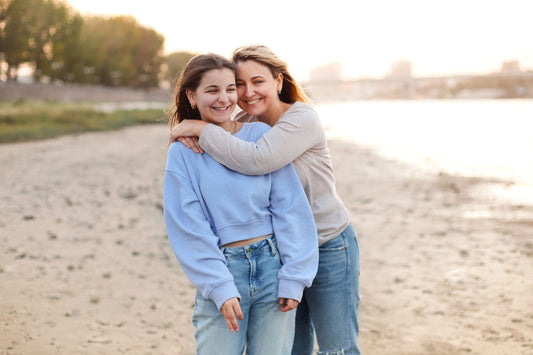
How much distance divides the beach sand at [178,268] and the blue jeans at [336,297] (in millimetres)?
1901

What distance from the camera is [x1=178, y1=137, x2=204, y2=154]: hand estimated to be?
8.40ft

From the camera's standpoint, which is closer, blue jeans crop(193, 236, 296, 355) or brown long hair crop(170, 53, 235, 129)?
blue jeans crop(193, 236, 296, 355)

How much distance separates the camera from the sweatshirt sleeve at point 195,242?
235 centimetres

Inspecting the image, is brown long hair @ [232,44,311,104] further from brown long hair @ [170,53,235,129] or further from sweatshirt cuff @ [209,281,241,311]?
sweatshirt cuff @ [209,281,241,311]

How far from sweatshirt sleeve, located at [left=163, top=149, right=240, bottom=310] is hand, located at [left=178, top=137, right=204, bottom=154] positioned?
17 cm

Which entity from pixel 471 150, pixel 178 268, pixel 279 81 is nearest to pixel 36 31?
pixel 471 150

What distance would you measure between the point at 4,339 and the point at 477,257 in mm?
5711

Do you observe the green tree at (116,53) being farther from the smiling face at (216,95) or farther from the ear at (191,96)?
the smiling face at (216,95)

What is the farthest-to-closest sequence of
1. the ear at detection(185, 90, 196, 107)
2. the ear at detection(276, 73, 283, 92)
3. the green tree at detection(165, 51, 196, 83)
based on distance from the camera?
1. the green tree at detection(165, 51, 196, 83)
2. the ear at detection(276, 73, 283, 92)
3. the ear at detection(185, 90, 196, 107)

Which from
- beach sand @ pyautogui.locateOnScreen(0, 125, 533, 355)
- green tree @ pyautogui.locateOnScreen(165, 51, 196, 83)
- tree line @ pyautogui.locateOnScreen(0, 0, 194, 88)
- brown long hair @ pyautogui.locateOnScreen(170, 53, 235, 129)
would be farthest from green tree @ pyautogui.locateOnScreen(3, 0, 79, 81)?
brown long hair @ pyautogui.locateOnScreen(170, 53, 235, 129)

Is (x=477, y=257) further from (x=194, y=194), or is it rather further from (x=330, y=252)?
(x=194, y=194)

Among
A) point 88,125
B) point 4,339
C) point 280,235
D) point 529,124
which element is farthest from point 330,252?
point 529,124

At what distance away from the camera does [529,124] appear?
87.7ft

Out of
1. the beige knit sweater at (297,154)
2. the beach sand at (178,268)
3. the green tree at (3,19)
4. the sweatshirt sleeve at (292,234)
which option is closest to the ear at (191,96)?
the beige knit sweater at (297,154)
